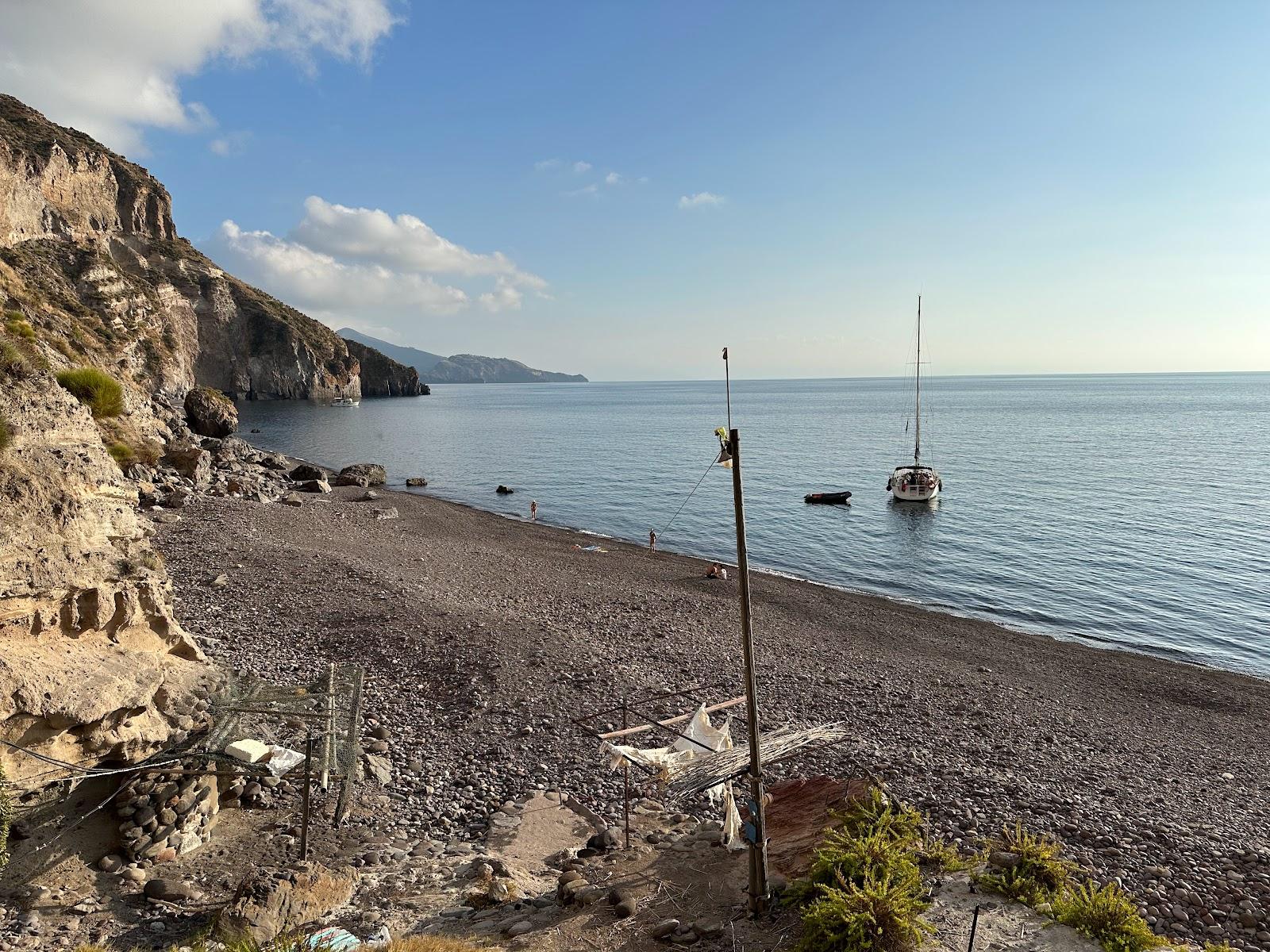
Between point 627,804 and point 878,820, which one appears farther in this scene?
point 627,804

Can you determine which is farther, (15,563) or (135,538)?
(135,538)

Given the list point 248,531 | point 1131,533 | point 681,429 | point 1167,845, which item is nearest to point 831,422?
point 681,429

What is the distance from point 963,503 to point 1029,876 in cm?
4808

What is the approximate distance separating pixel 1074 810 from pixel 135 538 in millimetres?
18726

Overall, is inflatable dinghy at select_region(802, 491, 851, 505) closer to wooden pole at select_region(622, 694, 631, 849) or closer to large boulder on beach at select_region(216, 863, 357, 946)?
wooden pole at select_region(622, 694, 631, 849)

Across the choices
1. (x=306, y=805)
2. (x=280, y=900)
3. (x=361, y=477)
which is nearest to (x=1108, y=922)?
(x=280, y=900)

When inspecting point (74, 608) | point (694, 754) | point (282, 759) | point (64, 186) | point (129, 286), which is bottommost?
point (694, 754)

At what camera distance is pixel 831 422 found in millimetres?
130750

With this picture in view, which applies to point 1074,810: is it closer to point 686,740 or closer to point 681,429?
point 686,740

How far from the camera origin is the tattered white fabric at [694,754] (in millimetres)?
10980

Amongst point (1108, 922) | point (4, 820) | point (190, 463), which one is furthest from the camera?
point (190, 463)

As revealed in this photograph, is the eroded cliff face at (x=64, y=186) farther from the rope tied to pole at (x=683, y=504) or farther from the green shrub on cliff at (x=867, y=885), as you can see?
the green shrub on cliff at (x=867, y=885)

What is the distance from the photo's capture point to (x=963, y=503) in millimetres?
53156

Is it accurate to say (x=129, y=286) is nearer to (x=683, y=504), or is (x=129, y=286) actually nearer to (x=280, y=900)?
(x=683, y=504)
